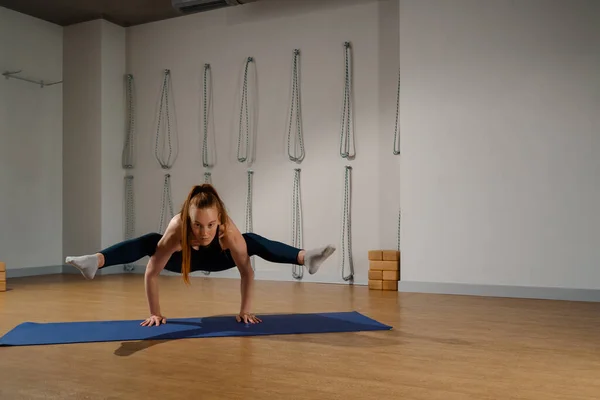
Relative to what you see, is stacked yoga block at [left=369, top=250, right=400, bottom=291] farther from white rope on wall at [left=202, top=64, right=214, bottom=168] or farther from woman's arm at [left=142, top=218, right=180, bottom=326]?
woman's arm at [left=142, top=218, right=180, bottom=326]

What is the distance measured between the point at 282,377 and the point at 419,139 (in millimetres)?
3406

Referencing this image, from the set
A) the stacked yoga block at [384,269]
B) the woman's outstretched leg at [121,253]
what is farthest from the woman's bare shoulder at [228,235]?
the stacked yoga block at [384,269]

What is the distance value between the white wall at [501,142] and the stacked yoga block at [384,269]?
93 mm

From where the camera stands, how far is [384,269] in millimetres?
5465

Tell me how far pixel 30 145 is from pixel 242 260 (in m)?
4.65

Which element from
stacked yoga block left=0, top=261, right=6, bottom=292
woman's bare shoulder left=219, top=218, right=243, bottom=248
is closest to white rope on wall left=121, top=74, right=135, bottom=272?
stacked yoga block left=0, top=261, right=6, bottom=292

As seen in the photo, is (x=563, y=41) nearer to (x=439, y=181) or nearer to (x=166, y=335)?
(x=439, y=181)

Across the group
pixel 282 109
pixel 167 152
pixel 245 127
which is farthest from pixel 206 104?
pixel 282 109

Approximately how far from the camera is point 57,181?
289 inches

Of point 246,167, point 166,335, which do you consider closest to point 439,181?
point 246,167

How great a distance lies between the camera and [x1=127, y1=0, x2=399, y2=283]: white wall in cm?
593

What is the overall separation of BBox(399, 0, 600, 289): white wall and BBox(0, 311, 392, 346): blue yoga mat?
5.76 ft

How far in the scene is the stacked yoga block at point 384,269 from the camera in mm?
5422

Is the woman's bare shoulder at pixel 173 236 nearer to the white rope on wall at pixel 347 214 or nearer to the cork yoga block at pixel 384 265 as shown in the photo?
the cork yoga block at pixel 384 265
